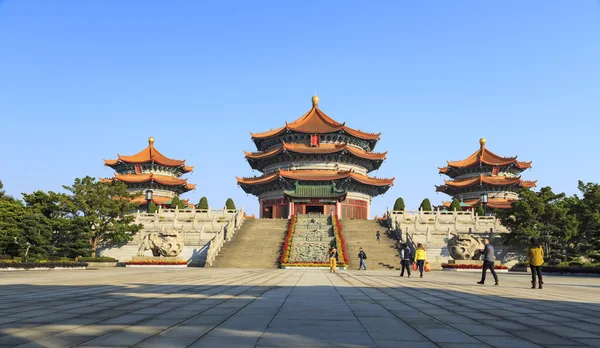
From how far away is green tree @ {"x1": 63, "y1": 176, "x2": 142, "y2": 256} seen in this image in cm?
3594

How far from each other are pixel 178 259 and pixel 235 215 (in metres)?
10.1

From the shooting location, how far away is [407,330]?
5668mm

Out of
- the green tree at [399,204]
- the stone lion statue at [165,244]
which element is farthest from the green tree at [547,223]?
the stone lion statue at [165,244]

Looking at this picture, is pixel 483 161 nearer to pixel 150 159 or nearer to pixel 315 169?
pixel 315 169

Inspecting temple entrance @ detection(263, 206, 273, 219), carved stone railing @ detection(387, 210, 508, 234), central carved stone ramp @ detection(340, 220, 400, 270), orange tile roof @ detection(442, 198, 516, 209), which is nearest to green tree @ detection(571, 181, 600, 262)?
carved stone railing @ detection(387, 210, 508, 234)

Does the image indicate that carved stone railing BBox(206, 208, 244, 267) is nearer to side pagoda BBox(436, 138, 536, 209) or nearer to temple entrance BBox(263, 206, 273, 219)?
temple entrance BBox(263, 206, 273, 219)

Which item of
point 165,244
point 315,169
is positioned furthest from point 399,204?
point 165,244

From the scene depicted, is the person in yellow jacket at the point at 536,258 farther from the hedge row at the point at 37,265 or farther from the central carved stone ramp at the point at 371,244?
the hedge row at the point at 37,265

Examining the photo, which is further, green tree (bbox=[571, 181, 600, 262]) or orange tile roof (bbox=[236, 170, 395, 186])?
orange tile roof (bbox=[236, 170, 395, 186])

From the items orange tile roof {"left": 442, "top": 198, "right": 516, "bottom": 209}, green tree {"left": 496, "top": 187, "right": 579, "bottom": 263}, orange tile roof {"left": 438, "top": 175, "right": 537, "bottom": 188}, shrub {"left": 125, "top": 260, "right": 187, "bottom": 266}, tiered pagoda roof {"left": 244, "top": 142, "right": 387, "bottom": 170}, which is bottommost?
A: shrub {"left": 125, "top": 260, "right": 187, "bottom": 266}

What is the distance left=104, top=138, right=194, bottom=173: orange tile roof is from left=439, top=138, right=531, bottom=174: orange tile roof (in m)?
36.4

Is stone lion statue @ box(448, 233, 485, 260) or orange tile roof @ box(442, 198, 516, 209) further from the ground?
orange tile roof @ box(442, 198, 516, 209)

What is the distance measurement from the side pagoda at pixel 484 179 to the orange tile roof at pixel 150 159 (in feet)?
118

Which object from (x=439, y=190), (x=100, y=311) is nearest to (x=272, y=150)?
(x=439, y=190)
